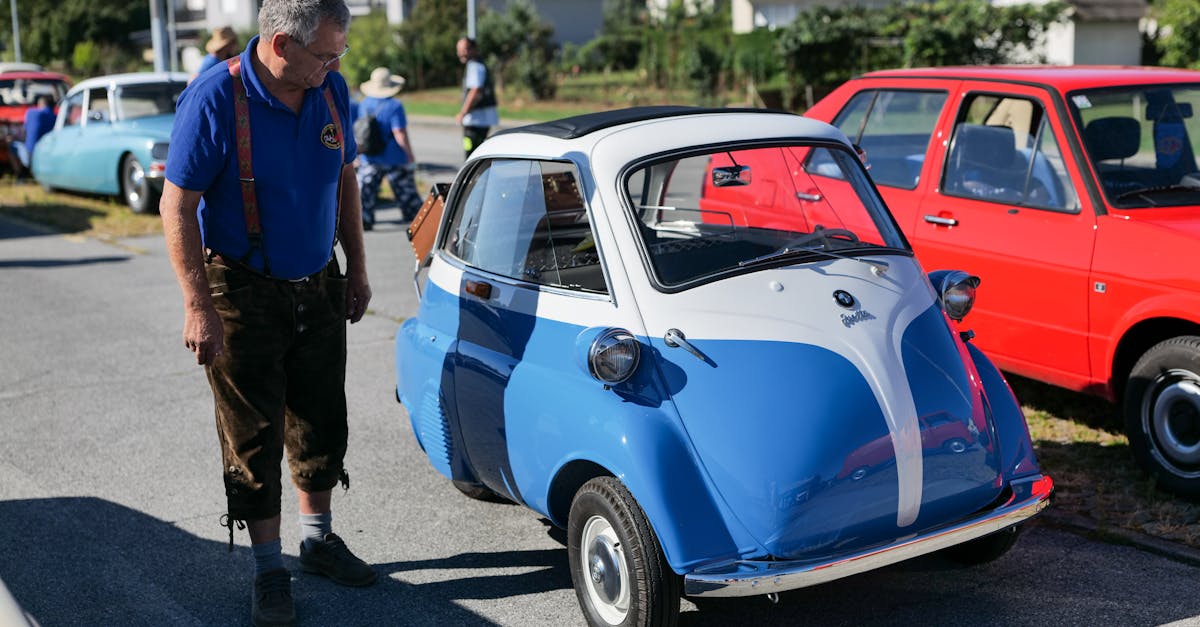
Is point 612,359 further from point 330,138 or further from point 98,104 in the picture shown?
point 98,104

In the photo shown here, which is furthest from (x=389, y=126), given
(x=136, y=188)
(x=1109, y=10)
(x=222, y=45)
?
(x=1109, y=10)

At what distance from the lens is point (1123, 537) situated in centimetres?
474

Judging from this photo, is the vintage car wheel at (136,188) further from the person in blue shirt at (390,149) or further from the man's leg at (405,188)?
the man's leg at (405,188)

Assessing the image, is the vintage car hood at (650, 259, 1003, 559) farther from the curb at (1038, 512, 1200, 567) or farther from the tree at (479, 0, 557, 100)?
the tree at (479, 0, 557, 100)

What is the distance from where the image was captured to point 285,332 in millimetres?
4230

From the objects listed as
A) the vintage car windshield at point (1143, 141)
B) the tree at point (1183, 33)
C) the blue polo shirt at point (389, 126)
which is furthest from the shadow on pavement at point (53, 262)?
the tree at point (1183, 33)

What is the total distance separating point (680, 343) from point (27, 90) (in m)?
19.4

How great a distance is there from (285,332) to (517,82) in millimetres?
32129

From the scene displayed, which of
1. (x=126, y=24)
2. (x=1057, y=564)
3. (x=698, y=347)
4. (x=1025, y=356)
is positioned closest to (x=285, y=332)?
(x=698, y=347)

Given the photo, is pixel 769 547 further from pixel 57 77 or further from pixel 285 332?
pixel 57 77

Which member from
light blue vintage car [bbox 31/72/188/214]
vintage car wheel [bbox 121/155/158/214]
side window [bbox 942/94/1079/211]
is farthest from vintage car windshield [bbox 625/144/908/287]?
vintage car wheel [bbox 121/155/158/214]

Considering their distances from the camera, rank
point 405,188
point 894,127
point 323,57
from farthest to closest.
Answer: point 405,188
point 894,127
point 323,57

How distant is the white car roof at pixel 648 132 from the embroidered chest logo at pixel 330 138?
781 mm

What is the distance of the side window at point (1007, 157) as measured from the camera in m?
5.84
